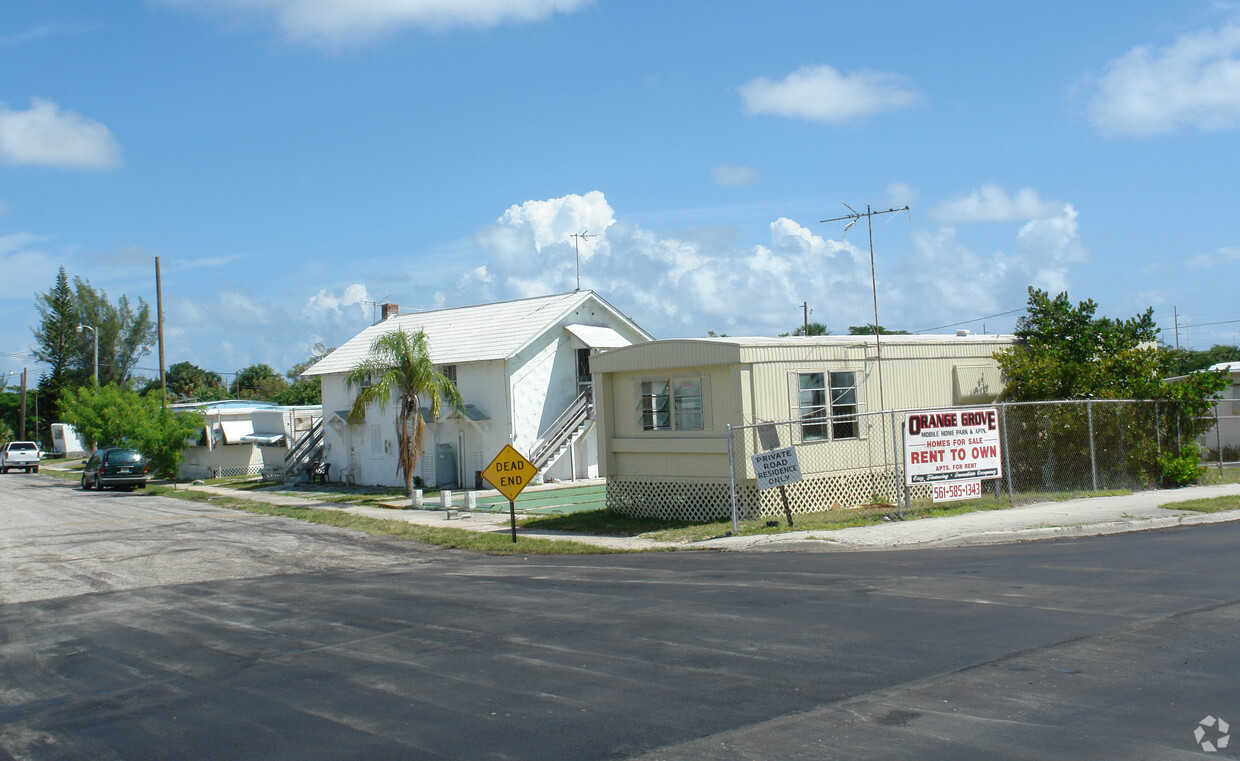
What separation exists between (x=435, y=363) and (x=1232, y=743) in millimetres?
28286

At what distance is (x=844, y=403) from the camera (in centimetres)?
1930

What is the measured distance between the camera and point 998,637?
26.8ft

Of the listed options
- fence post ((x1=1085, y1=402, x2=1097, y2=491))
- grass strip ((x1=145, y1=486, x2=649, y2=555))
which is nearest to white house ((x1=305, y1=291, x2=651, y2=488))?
grass strip ((x1=145, y1=486, x2=649, y2=555))

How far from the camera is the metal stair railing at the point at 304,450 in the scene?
3666 cm

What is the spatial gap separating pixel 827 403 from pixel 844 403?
407 mm

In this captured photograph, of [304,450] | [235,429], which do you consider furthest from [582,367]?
[235,429]

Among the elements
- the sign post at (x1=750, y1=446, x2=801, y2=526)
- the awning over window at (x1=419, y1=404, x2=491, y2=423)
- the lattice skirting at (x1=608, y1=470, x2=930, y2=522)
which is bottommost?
the lattice skirting at (x1=608, y1=470, x2=930, y2=522)

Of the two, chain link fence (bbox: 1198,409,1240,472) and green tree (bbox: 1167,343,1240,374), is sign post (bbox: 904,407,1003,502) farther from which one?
green tree (bbox: 1167,343,1240,374)

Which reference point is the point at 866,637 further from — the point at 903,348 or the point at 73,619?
the point at 903,348

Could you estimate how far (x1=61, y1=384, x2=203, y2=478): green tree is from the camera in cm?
3825

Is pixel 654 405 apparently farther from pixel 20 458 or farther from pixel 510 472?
pixel 20 458

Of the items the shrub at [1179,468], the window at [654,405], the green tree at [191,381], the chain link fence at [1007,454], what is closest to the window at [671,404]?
the window at [654,405]

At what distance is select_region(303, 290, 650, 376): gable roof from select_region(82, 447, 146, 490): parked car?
28.4ft

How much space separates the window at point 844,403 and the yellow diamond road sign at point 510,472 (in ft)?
20.1
